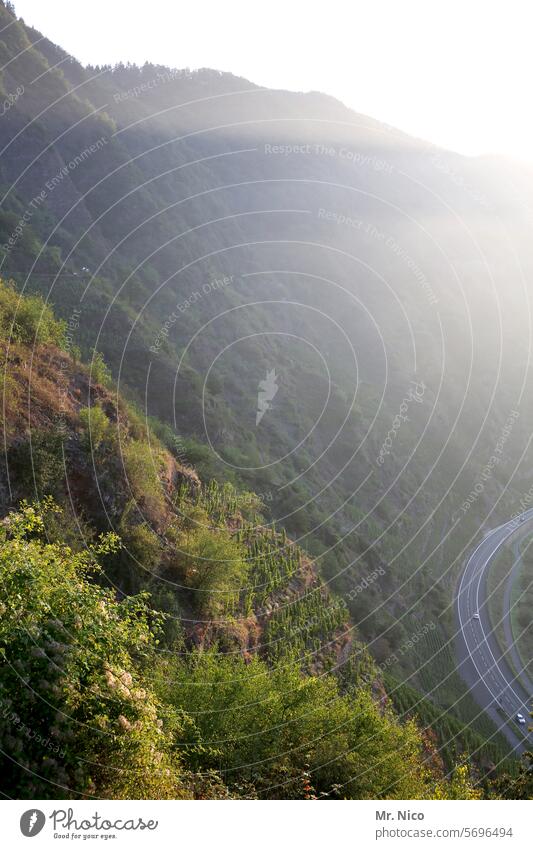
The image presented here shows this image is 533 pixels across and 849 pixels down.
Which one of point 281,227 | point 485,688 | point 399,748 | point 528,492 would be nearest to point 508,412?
point 528,492

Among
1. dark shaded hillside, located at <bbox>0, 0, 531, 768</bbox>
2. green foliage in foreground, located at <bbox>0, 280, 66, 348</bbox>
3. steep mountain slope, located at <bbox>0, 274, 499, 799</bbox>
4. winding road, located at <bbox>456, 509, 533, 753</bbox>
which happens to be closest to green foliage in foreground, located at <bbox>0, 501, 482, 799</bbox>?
steep mountain slope, located at <bbox>0, 274, 499, 799</bbox>

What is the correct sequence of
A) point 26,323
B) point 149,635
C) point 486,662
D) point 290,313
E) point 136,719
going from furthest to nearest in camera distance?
point 290,313 → point 486,662 → point 26,323 → point 149,635 → point 136,719

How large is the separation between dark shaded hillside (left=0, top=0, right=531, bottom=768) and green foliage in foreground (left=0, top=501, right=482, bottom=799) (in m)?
7.65

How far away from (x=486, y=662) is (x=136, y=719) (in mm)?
57509

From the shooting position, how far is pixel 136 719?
11500mm

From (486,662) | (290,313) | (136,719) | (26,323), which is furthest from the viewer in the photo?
(290,313)

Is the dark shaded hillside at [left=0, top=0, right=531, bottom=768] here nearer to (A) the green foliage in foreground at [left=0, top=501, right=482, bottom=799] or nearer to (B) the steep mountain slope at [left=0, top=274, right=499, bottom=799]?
(B) the steep mountain slope at [left=0, top=274, right=499, bottom=799]

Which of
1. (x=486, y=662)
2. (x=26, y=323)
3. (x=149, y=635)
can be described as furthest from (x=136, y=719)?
(x=486, y=662)

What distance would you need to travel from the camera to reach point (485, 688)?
54781 mm

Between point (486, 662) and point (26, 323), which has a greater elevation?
point (486, 662)

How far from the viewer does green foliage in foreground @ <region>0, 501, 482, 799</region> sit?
10.3 m

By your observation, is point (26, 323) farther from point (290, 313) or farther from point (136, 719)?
point (290, 313)

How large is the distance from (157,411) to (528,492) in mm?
80137

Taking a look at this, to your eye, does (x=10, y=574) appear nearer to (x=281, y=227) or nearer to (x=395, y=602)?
(x=395, y=602)
